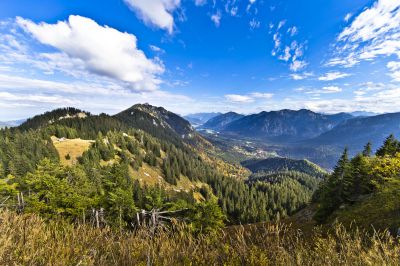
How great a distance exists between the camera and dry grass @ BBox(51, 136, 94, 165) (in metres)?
120

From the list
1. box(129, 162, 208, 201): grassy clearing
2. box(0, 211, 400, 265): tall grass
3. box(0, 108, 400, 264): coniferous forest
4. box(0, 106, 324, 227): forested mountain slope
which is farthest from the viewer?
box(129, 162, 208, 201): grassy clearing

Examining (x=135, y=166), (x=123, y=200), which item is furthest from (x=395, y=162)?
(x=135, y=166)

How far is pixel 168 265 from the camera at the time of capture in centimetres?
512

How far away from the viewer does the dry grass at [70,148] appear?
392 ft

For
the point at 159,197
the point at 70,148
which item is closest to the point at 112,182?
the point at 159,197

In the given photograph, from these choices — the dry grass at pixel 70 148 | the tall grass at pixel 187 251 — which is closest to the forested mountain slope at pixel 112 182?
the dry grass at pixel 70 148

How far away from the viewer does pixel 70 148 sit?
13050 centimetres

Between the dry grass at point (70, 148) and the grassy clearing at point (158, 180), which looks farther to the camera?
the grassy clearing at point (158, 180)

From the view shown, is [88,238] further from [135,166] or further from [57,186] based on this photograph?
[135,166]

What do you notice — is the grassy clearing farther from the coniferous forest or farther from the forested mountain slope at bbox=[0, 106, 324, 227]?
the coniferous forest

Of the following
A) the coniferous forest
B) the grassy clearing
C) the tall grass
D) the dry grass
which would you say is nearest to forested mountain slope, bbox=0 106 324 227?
the grassy clearing

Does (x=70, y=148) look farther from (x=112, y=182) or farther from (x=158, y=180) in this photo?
(x=112, y=182)

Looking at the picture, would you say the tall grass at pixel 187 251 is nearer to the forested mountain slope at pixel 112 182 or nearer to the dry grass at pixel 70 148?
the forested mountain slope at pixel 112 182

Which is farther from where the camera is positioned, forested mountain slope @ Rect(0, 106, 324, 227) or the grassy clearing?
the grassy clearing
